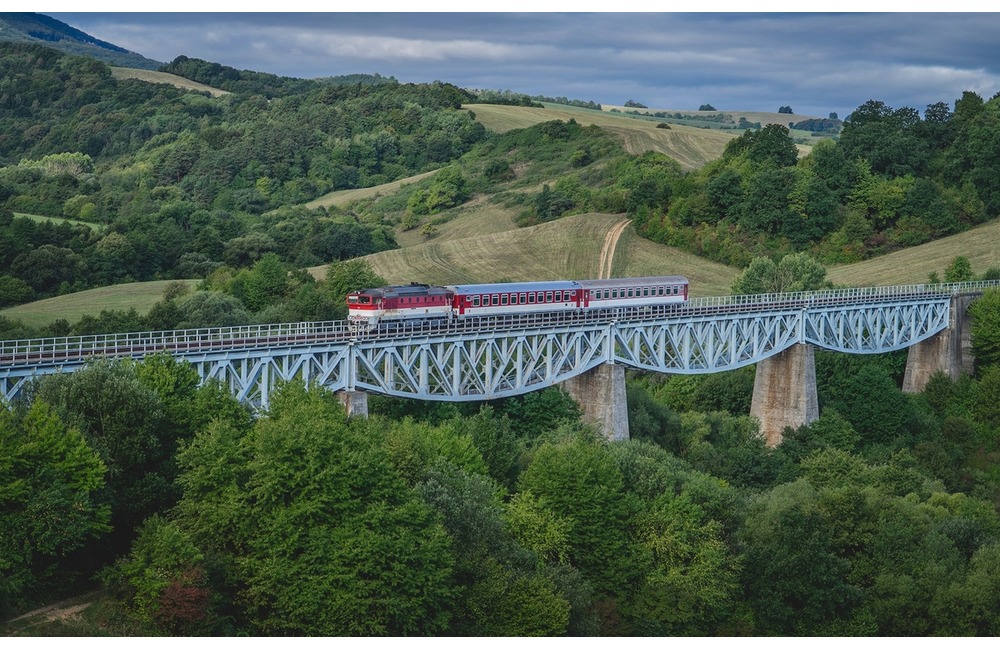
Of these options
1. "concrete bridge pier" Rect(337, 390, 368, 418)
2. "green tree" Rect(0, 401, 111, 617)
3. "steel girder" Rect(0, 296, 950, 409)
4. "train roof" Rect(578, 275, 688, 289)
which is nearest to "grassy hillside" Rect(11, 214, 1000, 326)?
"steel girder" Rect(0, 296, 950, 409)

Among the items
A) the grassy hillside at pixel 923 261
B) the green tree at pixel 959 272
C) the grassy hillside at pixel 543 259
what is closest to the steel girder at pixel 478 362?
the grassy hillside at pixel 543 259

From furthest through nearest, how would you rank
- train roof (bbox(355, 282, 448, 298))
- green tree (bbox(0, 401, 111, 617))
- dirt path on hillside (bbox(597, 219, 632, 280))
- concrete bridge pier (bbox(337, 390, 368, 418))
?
dirt path on hillside (bbox(597, 219, 632, 280)), train roof (bbox(355, 282, 448, 298)), concrete bridge pier (bbox(337, 390, 368, 418)), green tree (bbox(0, 401, 111, 617))

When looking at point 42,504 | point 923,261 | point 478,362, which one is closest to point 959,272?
point 923,261

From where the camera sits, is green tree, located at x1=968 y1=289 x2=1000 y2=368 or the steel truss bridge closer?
the steel truss bridge

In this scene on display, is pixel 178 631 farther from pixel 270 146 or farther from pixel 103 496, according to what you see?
pixel 270 146

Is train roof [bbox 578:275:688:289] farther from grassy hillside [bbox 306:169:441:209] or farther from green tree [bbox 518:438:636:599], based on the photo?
grassy hillside [bbox 306:169:441:209]

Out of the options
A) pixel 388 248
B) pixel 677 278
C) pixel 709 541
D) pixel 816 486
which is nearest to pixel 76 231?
pixel 388 248
